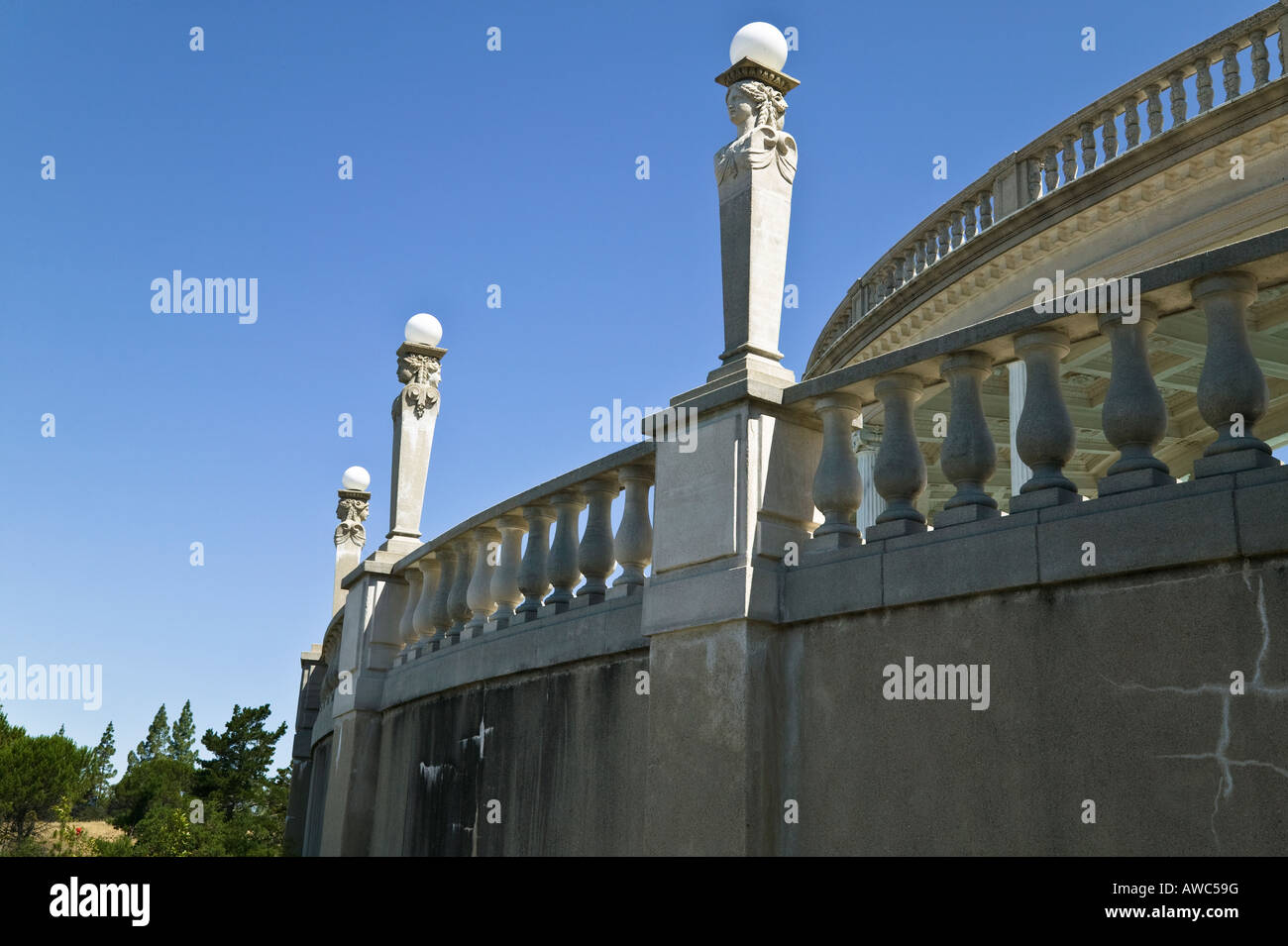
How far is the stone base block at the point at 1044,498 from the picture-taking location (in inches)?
196

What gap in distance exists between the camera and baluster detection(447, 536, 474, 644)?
9.14m

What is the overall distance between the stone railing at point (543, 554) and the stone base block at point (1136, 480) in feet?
9.20

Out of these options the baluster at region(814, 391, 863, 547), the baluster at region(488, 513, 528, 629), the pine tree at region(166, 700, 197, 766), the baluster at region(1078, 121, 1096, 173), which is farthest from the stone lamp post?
the pine tree at region(166, 700, 197, 766)

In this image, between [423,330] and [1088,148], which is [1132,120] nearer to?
[1088,148]

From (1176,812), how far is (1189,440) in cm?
1332

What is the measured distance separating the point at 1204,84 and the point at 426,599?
9181 millimetres

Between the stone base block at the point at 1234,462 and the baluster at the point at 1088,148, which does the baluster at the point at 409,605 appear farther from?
the baluster at the point at 1088,148

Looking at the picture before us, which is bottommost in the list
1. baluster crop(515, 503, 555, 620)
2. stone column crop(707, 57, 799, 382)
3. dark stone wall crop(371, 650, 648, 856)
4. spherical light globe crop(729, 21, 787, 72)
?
dark stone wall crop(371, 650, 648, 856)

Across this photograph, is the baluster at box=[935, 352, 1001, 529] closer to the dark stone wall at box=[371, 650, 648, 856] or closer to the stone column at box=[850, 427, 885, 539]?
the dark stone wall at box=[371, 650, 648, 856]

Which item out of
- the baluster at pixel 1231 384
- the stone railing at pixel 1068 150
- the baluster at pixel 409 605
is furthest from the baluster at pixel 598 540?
the stone railing at pixel 1068 150

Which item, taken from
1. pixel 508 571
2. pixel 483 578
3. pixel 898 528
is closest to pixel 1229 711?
pixel 898 528

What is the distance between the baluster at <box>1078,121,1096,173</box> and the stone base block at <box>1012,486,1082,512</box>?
9667 millimetres

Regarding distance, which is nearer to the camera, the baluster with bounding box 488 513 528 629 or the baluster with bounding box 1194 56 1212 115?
the baluster with bounding box 488 513 528 629
